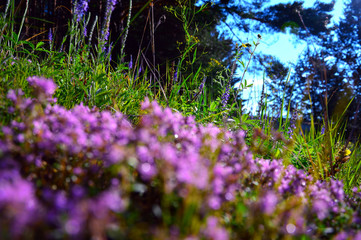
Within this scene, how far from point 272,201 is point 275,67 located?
16.4 m

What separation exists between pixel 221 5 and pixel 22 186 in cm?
1191

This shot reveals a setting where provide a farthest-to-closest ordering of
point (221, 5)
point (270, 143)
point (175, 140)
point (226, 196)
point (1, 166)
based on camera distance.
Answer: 1. point (221, 5)
2. point (270, 143)
3. point (175, 140)
4. point (226, 196)
5. point (1, 166)

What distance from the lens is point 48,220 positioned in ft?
2.45

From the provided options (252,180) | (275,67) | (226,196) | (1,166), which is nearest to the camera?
(1,166)

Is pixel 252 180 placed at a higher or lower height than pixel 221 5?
lower

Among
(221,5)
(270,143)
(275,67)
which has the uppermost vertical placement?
(221,5)

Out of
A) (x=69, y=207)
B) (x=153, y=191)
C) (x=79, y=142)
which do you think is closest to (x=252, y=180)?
(x=153, y=191)

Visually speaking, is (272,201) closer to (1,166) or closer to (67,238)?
(67,238)

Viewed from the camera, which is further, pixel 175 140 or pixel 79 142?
pixel 175 140

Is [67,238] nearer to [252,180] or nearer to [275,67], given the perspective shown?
[252,180]

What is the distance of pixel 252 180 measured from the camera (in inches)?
58.1

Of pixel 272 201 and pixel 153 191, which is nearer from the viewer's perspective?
pixel 272 201

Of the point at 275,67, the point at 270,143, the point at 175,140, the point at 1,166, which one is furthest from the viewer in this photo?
the point at 275,67

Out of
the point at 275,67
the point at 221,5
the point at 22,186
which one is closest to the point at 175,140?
the point at 22,186
